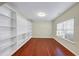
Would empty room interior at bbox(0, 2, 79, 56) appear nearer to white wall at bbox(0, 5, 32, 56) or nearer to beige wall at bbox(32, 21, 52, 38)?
white wall at bbox(0, 5, 32, 56)

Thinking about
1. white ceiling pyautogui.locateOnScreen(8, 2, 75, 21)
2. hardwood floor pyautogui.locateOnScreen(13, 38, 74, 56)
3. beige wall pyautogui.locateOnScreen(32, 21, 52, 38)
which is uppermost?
white ceiling pyautogui.locateOnScreen(8, 2, 75, 21)

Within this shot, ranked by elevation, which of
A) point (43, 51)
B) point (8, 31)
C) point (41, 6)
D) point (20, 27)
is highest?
point (41, 6)

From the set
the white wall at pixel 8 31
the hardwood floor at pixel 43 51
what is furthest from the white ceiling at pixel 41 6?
the hardwood floor at pixel 43 51

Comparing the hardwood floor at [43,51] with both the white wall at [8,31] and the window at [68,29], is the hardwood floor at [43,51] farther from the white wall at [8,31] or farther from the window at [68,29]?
the window at [68,29]

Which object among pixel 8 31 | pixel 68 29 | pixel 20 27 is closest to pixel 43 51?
pixel 68 29

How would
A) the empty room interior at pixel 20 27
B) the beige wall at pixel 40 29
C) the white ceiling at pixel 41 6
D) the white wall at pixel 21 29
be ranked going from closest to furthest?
1. the empty room interior at pixel 20 27
2. the white ceiling at pixel 41 6
3. the white wall at pixel 21 29
4. the beige wall at pixel 40 29

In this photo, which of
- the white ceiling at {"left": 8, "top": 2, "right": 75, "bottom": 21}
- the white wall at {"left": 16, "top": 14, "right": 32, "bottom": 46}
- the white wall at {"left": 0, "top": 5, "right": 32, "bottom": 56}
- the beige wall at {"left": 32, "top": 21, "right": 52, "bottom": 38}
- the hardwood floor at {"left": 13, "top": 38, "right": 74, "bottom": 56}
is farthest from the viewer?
the beige wall at {"left": 32, "top": 21, "right": 52, "bottom": 38}

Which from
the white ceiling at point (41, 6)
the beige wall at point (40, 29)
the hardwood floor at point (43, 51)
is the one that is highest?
the white ceiling at point (41, 6)

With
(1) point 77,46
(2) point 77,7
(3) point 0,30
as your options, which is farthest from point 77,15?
(3) point 0,30

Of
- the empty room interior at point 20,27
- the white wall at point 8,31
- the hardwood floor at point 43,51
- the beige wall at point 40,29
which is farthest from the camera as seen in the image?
the beige wall at point 40,29

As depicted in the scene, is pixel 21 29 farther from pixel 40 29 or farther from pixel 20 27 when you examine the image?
pixel 40 29

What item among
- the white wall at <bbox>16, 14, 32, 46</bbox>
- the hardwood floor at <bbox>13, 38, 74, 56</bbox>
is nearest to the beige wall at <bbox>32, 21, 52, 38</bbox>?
the white wall at <bbox>16, 14, 32, 46</bbox>

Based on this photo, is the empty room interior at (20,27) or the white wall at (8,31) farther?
the empty room interior at (20,27)

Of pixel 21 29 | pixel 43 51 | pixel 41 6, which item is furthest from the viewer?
pixel 21 29
